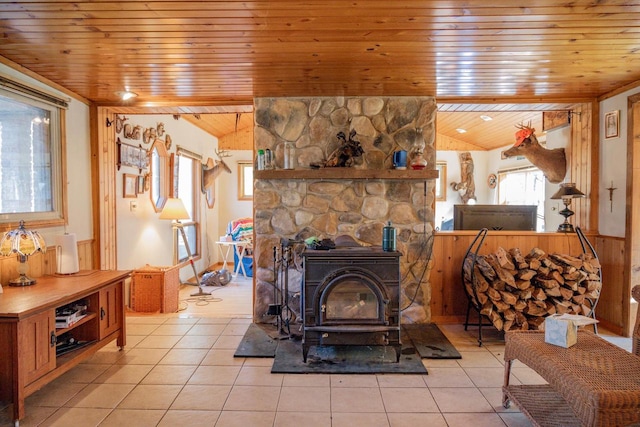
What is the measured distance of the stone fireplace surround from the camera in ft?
12.1

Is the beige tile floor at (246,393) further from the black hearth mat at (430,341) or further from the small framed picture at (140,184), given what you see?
the small framed picture at (140,184)

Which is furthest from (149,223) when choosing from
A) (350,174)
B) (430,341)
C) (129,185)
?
(430,341)

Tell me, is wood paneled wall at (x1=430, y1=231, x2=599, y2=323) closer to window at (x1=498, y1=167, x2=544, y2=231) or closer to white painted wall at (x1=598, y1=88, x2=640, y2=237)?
white painted wall at (x1=598, y1=88, x2=640, y2=237)

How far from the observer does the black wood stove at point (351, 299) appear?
281 centimetres

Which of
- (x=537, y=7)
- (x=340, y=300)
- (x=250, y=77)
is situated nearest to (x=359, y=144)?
(x=250, y=77)

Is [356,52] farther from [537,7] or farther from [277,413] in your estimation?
[277,413]

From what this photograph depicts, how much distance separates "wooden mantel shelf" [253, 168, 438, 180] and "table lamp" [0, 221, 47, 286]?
5.85 feet

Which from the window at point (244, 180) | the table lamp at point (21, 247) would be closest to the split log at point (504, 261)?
the table lamp at point (21, 247)

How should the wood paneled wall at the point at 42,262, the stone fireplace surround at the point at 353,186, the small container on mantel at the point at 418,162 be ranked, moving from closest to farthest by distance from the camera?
the wood paneled wall at the point at 42,262
the small container on mantel at the point at 418,162
the stone fireplace surround at the point at 353,186

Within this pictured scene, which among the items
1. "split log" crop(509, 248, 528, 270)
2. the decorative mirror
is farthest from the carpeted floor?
the decorative mirror

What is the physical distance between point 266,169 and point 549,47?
2.37 m

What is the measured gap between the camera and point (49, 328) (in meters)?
2.28

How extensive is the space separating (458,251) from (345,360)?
5.35 feet

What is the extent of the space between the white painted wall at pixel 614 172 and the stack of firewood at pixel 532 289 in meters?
0.50
